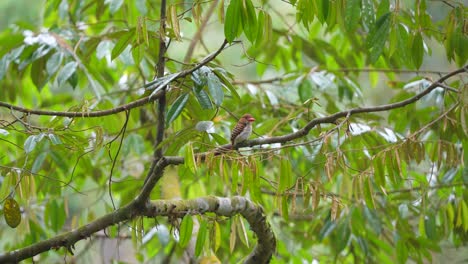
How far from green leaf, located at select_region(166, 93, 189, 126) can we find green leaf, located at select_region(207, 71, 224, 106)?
0.40 ft

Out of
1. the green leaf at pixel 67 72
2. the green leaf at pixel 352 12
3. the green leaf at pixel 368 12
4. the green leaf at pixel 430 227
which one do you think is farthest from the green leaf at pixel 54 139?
the green leaf at pixel 430 227

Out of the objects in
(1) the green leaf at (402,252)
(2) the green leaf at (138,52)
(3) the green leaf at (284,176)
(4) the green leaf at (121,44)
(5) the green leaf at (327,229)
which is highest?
(4) the green leaf at (121,44)

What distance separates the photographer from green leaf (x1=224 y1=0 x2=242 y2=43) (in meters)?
2.15

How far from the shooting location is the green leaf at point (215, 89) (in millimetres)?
2323

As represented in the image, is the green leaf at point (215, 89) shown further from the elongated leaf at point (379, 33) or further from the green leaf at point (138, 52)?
the elongated leaf at point (379, 33)

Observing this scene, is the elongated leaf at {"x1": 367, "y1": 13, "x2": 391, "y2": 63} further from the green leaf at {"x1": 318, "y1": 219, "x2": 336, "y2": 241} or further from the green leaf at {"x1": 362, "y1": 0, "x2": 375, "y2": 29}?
the green leaf at {"x1": 318, "y1": 219, "x2": 336, "y2": 241}

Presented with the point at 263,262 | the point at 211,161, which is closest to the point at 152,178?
the point at 211,161

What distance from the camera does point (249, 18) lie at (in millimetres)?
2178

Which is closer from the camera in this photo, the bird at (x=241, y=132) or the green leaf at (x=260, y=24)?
the green leaf at (x=260, y=24)

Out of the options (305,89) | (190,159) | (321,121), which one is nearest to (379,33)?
(321,121)

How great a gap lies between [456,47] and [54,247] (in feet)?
5.55

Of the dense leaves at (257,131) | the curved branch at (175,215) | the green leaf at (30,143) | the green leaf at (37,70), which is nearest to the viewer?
the green leaf at (30,143)

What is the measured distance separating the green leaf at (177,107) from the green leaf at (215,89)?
4.8 inches

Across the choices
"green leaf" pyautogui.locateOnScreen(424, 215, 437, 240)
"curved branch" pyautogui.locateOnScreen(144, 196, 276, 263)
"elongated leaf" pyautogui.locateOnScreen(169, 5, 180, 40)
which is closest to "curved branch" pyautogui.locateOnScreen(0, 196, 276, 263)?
"curved branch" pyautogui.locateOnScreen(144, 196, 276, 263)
